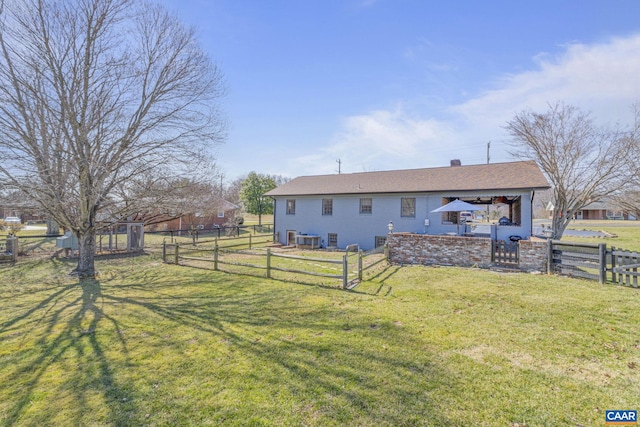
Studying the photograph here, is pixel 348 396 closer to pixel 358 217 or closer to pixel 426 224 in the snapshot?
pixel 426 224

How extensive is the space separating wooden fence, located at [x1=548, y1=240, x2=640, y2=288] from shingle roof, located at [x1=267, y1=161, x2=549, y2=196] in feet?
13.3

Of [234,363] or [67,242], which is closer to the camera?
[234,363]

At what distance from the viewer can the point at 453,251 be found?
440 inches

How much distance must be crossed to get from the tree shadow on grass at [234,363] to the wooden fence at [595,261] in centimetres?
735

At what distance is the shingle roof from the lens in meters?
13.8

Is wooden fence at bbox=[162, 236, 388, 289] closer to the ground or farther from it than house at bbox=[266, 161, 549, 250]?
closer to the ground

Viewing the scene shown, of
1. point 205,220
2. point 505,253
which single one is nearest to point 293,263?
point 505,253

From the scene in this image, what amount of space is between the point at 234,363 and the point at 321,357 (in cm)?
121

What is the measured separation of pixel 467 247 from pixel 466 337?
704 cm

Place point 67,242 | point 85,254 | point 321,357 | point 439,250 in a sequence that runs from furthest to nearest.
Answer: point 67,242 < point 439,250 < point 85,254 < point 321,357

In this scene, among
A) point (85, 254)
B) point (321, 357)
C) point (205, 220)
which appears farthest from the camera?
point (205, 220)

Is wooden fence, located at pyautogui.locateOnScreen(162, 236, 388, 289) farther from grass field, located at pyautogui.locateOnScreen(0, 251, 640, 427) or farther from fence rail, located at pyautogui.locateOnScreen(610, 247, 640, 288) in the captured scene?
fence rail, located at pyautogui.locateOnScreen(610, 247, 640, 288)

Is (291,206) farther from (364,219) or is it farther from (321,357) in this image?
(321,357)

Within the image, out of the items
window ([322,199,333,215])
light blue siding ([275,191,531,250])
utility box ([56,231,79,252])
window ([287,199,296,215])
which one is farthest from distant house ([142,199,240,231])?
utility box ([56,231,79,252])
